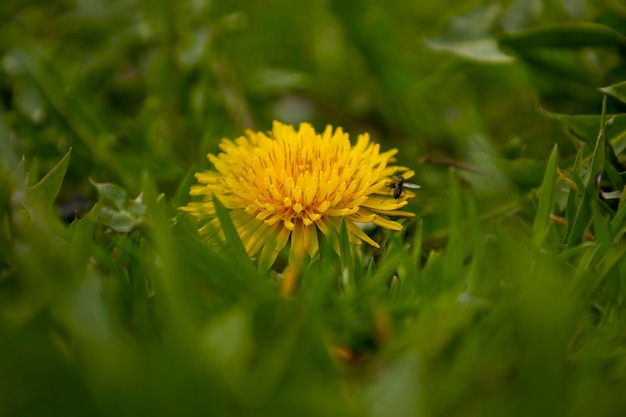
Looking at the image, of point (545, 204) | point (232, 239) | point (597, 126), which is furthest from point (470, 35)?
point (232, 239)

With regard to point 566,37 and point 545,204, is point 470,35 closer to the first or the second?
→ point 566,37

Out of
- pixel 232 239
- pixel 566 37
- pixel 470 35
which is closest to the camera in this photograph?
pixel 232 239

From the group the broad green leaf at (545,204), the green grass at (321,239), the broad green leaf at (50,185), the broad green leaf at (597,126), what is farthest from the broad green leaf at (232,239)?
the broad green leaf at (597,126)

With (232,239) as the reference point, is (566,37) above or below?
below

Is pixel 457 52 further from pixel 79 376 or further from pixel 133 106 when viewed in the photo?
pixel 79 376

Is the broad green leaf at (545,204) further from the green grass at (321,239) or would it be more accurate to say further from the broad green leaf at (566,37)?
the broad green leaf at (566,37)

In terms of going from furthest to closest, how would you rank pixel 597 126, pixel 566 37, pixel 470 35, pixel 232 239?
pixel 470 35, pixel 566 37, pixel 597 126, pixel 232 239

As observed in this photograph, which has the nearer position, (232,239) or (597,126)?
(232,239)
